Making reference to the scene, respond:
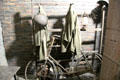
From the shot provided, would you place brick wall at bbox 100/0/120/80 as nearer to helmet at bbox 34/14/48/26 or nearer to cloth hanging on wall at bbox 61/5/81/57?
cloth hanging on wall at bbox 61/5/81/57

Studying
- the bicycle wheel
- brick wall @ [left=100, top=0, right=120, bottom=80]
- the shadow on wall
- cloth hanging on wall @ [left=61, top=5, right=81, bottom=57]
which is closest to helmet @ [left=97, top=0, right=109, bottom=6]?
cloth hanging on wall @ [left=61, top=5, right=81, bottom=57]

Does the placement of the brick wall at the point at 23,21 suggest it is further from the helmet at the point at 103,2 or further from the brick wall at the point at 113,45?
the brick wall at the point at 113,45

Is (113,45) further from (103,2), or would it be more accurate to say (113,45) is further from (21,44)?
(21,44)

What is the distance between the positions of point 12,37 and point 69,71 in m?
1.67

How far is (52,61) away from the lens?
2.57 metres

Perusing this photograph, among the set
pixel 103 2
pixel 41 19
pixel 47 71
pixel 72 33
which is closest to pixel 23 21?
pixel 41 19

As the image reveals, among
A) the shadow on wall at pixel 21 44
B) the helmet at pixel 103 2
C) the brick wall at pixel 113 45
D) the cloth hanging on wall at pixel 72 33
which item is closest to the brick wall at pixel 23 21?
the shadow on wall at pixel 21 44

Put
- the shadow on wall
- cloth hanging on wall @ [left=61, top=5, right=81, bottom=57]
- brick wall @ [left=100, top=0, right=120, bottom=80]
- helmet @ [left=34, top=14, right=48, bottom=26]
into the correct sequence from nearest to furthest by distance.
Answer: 1. brick wall @ [left=100, top=0, right=120, bottom=80]
2. helmet @ [left=34, top=14, right=48, bottom=26]
3. cloth hanging on wall @ [left=61, top=5, right=81, bottom=57]
4. the shadow on wall

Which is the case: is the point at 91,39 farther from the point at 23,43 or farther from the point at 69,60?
the point at 23,43

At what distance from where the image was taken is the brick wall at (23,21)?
8.27 ft

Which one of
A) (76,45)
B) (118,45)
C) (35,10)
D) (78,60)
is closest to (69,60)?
(78,60)

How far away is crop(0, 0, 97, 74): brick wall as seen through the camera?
8.27 feet

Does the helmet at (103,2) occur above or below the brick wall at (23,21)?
above

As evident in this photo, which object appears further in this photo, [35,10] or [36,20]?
[35,10]
